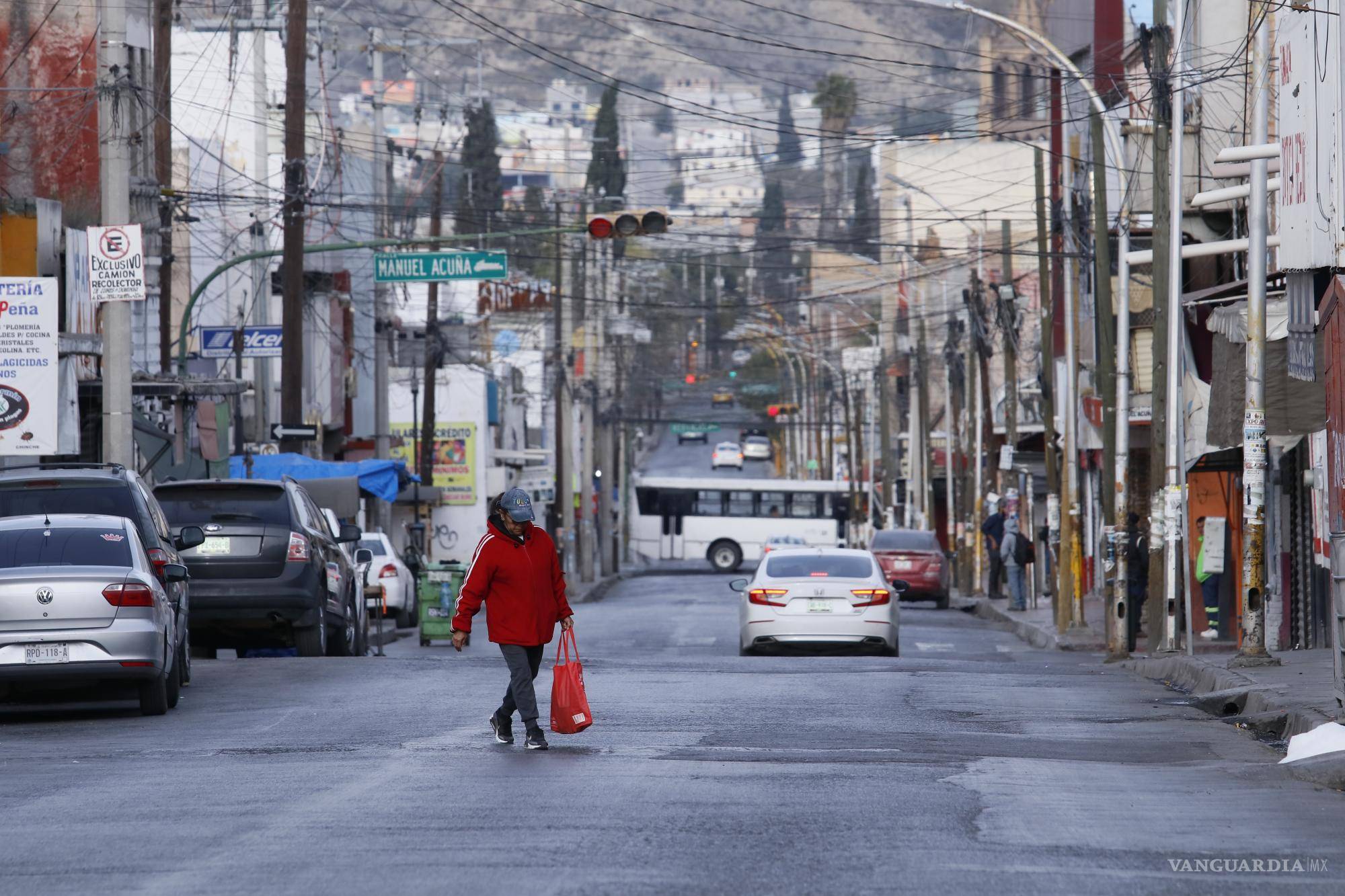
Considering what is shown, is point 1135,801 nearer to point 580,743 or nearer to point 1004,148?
point 580,743

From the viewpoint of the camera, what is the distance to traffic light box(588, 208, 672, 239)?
2762 cm

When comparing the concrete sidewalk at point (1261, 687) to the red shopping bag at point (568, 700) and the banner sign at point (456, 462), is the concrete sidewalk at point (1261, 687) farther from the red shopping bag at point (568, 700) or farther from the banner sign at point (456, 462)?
the banner sign at point (456, 462)

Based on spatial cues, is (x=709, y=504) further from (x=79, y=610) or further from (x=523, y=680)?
(x=523, y=680)

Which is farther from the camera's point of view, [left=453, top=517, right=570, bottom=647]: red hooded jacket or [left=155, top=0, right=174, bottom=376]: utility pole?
[left=155, top=0, right=174, bottom=376]: utility pole

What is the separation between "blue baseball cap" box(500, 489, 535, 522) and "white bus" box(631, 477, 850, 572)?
65261mm

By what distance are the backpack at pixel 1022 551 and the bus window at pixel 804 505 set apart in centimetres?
3925

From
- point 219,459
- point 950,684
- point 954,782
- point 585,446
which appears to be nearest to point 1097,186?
point 950,684

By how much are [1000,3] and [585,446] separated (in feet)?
105

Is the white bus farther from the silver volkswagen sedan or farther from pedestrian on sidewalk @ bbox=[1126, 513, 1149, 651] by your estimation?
the silver volkswagen sedan

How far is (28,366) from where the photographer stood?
74.1 ft

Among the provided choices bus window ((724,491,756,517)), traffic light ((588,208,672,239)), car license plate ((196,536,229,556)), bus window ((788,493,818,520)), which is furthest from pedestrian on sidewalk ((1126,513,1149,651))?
bus window ((788,493,818,520))

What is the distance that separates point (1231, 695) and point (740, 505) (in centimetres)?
6194

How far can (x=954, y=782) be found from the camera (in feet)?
36.8

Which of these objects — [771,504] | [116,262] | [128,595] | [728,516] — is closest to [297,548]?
[116,262]
